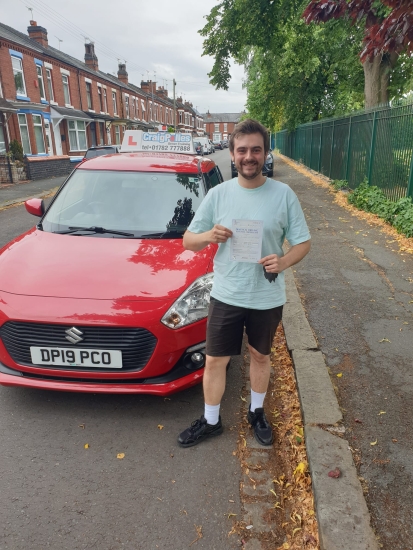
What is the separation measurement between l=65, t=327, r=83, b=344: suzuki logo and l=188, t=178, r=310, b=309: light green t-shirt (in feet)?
3.03

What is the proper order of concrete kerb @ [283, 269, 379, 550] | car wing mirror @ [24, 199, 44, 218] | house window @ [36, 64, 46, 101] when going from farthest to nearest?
house window @ [36, 64, 46, 101], car wing mirror @ [24, 199, 44, 218], concrete kerb @ [283, 269, 379, 550]

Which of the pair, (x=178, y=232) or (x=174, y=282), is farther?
(x=178, y=232)

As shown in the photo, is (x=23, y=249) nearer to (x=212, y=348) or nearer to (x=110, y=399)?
(x=110, y=399)

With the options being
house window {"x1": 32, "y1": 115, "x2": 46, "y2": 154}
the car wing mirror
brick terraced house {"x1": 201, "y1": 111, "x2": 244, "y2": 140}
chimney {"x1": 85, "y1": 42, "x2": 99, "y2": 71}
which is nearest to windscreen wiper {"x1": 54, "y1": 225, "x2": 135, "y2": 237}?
the car wing mirror

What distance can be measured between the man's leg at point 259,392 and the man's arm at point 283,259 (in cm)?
63

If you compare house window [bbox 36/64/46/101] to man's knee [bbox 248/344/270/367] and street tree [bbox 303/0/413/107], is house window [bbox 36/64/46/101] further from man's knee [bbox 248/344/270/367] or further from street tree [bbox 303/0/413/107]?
man's knee [bbox 248/344/270/367]

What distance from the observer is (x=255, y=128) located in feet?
7.34

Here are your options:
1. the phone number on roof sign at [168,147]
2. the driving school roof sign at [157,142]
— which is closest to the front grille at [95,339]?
the driving school roof sign at [157,142]

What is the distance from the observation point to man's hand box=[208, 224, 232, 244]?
2.23 meters

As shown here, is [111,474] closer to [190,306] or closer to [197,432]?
[197,432]

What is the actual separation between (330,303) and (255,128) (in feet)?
9.82

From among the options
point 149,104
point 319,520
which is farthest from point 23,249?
point 149,104

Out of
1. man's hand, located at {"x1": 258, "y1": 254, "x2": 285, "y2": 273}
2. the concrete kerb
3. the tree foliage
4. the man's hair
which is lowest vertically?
the concrete kerb

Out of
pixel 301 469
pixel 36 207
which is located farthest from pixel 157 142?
pixel 301 469
